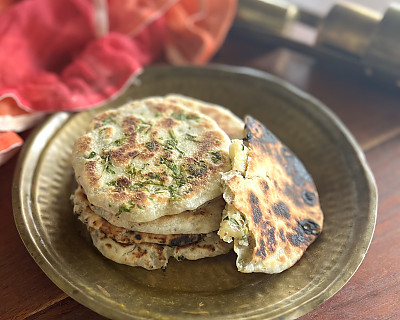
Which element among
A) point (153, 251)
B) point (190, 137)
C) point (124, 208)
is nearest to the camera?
point (124, 208)

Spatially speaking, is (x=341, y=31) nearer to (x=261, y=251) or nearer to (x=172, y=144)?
(x=172, y=144)

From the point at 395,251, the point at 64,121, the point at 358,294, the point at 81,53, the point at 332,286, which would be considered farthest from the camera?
the point at 81,53

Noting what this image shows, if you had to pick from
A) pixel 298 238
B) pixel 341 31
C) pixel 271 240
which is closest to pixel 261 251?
pixel 271 240

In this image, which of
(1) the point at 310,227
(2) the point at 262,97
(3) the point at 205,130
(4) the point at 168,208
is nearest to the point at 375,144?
(2) the point at 262,97

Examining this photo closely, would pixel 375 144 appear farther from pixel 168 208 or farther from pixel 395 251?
pixel 168 208

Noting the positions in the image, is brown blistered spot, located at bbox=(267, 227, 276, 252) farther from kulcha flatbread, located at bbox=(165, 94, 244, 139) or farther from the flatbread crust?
kulcha flatbread, located at bbox=(165, 94, 244, 139)

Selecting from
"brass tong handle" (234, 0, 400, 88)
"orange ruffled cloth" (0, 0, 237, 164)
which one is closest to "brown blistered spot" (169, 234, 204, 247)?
"orange ruffled cloth" (0, 0, 237, 164)

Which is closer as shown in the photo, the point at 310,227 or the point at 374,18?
the point at 310,227

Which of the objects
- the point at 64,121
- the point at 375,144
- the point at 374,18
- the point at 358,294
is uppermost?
the point at 374,18
